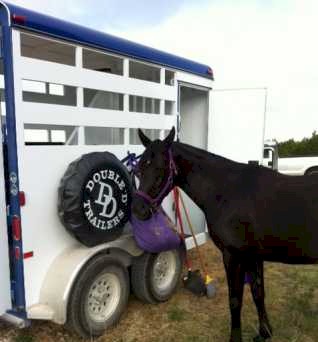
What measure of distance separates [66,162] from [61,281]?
1012 millimetres

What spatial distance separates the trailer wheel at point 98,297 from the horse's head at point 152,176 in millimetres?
687

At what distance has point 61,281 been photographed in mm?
3066

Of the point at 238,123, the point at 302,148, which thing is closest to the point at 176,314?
the point at 238,123

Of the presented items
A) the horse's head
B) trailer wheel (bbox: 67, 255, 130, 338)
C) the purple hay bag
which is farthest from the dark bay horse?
trailer wheel (bbox: 67, 255, 130, 338)

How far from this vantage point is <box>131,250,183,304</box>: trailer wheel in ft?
12.6

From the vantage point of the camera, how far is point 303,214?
9.32ft

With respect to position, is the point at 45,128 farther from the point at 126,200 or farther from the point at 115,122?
the point at 126,200

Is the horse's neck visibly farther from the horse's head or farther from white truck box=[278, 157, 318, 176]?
white truck box=[278, 157, 318, 176]

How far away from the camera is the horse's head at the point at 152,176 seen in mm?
3014

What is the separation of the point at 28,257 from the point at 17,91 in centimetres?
132

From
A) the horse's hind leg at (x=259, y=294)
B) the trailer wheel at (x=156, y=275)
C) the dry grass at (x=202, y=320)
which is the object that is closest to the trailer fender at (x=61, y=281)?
the dry grass at (x=202, y=320)

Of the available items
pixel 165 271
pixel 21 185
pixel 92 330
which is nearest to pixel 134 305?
pixel 165 271

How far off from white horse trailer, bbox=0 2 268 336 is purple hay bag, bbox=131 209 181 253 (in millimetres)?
152

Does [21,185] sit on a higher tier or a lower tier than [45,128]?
lower
